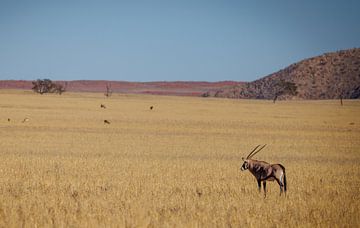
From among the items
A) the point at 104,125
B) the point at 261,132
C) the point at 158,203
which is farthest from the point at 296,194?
the point at 104,125

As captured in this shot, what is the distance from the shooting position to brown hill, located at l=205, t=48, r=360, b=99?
13138cm

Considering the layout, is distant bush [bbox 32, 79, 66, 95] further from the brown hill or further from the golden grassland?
the golden grassland

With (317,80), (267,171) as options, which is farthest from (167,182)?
(317,80)

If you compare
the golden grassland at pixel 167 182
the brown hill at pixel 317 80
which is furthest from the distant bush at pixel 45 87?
the golden grassland at pixel 167 182

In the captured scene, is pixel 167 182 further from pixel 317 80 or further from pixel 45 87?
pixel 317 80

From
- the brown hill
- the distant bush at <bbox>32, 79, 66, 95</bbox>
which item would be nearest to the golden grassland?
the distant bush at <bbox>32, 79, 66, 95</bbox>

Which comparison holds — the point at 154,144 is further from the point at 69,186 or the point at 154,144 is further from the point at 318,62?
the point at 318,62

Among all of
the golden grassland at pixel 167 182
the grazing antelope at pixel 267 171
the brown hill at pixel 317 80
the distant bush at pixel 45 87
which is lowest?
the golden grassland at pixel 167 182

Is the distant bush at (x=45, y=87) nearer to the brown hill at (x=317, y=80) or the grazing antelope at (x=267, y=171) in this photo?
the brown hill at (x=317, y=80)

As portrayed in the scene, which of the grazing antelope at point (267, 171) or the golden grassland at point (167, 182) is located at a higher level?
the grazing antelope at point (267, 171)

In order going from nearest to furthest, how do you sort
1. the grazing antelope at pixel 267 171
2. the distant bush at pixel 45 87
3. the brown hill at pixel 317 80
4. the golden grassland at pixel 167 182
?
the golden grassland at pixel 167 182 < the grazing antelope at pixel 267 171 < the distant bush at pixel 45 87 < the brown hill at pixel 317 80

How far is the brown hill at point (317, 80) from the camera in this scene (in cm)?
13138

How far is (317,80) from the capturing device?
140 metres

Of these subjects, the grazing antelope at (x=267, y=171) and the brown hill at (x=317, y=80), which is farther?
the brown hill at (x=317, y=80)
